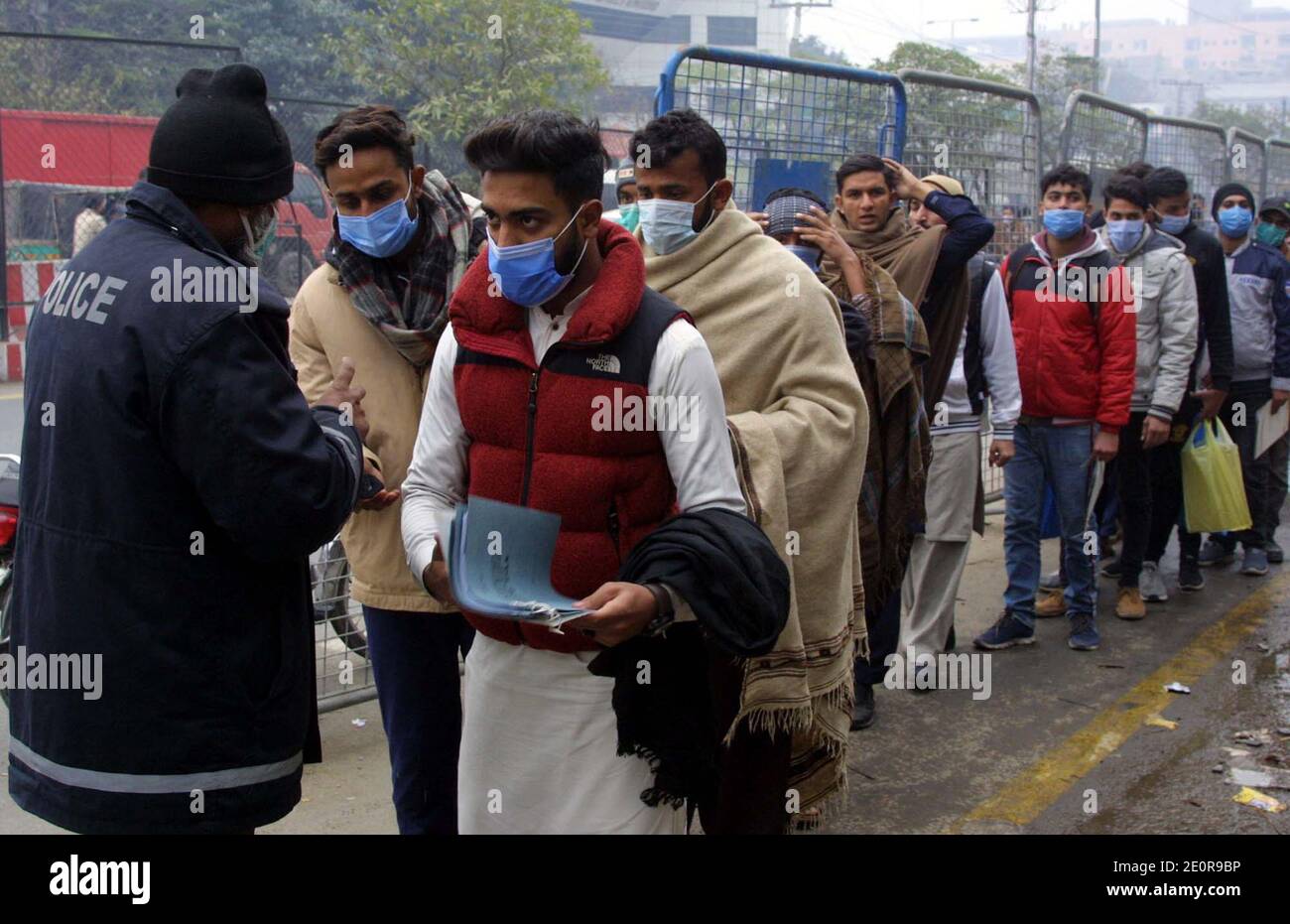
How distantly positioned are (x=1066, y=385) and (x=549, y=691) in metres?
3.93

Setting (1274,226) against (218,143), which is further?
(1274,226)

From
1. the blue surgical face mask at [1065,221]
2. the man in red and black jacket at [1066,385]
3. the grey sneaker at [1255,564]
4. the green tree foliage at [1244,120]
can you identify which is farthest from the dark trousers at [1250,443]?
the green tree foliage at [1244,120]

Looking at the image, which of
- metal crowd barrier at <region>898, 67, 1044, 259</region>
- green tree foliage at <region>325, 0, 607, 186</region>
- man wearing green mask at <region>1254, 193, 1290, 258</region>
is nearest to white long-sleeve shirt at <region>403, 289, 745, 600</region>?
metal crowd barrier at <region>898, 67, 1044, 259</region>

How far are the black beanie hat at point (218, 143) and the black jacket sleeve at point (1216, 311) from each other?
17.9ft

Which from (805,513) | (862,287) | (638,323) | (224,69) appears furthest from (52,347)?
(862,287)

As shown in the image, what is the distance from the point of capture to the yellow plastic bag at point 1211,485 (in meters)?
6.68

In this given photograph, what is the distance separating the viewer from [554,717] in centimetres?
246

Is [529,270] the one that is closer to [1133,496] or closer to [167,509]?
[167,509]

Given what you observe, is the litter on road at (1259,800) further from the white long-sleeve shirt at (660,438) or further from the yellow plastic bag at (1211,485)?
the white long-sleeve shirt at (660,438)

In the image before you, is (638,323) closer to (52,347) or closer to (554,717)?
(554,717)

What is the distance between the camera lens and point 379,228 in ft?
10.4

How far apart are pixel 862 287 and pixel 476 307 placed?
6.14 feet

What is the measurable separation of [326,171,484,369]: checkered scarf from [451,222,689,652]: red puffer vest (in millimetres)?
739

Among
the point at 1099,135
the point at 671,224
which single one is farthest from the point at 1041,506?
the point at 1099,135
